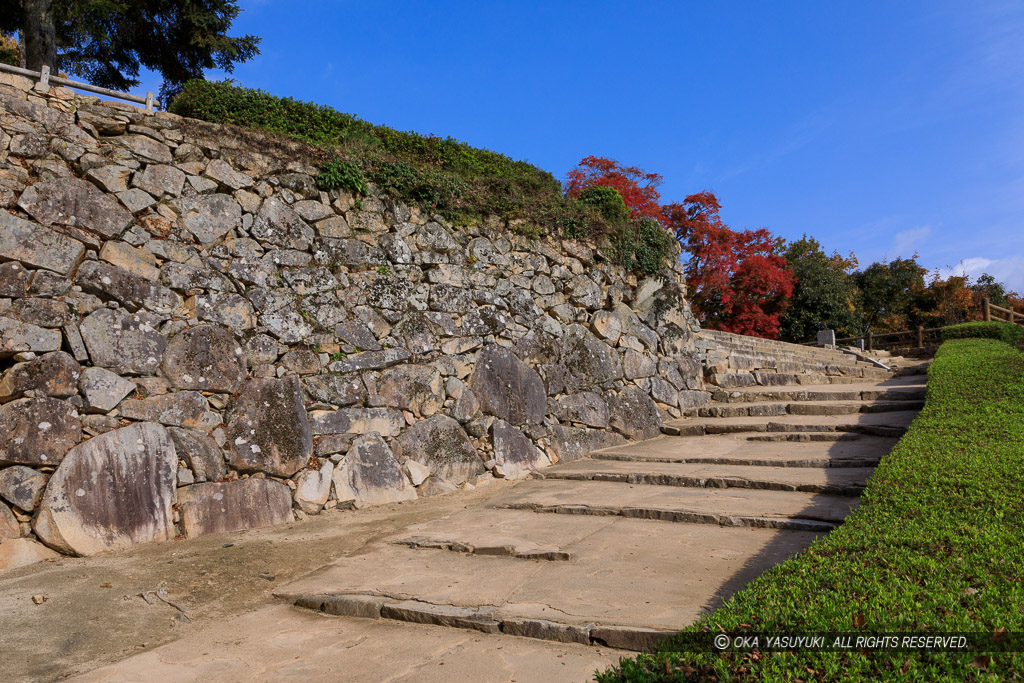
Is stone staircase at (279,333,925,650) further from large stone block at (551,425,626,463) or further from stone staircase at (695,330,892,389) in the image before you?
stone staircase at (695,330,892,389)

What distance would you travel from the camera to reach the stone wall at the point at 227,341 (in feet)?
15.2

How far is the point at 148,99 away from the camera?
567 centimetres

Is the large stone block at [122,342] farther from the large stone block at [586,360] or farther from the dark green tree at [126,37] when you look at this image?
the dark green tree at [126,37]

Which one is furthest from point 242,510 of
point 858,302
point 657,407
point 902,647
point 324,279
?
point 858,302

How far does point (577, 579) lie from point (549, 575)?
222 mm

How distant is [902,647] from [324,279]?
5.49 metres

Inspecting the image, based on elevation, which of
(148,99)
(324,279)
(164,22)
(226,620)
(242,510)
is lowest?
(226,620)

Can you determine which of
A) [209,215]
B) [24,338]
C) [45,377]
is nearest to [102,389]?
[45,377]

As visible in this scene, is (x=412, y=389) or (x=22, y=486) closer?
(x=22, y=486)

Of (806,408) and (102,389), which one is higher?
(102,389)

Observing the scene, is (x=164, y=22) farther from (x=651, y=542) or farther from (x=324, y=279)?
(x=651, y=542)

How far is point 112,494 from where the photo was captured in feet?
15.3

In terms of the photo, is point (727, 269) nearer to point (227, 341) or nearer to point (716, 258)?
point (716, 258)

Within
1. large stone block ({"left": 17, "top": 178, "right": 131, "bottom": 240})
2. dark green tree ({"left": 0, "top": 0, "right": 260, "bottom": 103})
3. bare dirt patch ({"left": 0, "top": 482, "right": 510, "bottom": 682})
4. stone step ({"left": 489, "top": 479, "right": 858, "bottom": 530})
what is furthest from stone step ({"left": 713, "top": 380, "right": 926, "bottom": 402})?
dark green tree ({"left": 0, "top": 0, "right": 260, "bottom": 103})
